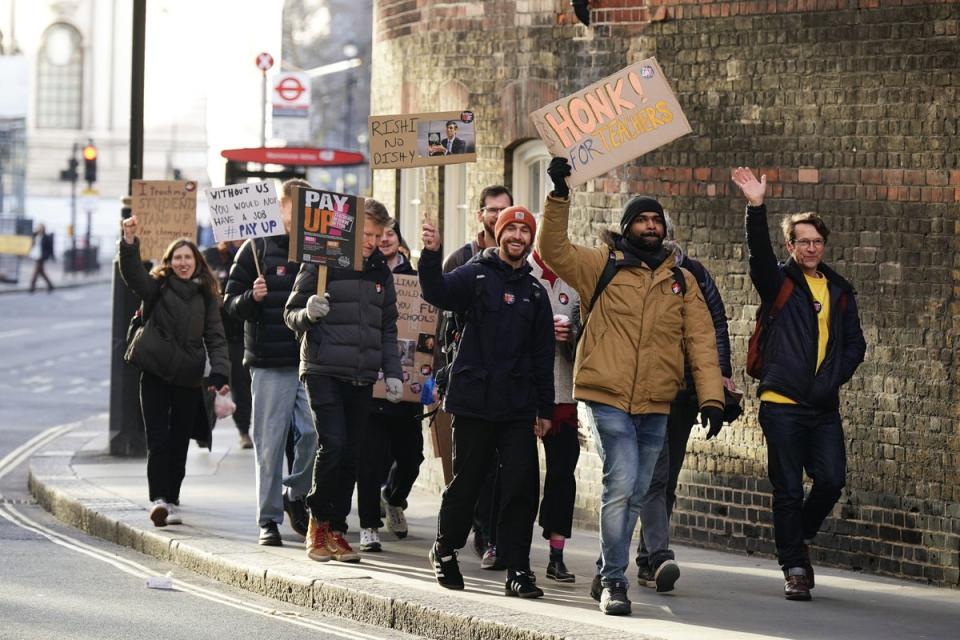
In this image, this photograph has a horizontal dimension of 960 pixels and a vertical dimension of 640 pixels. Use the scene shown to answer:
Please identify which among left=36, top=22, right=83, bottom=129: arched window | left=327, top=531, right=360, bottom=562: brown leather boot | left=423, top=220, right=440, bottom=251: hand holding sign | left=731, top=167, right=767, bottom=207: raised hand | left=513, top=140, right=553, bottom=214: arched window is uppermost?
left=36, top=22, right=83, bottom=129: arched window

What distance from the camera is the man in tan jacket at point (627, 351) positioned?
8.43m

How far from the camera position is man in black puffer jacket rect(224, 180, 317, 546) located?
34.2 feet

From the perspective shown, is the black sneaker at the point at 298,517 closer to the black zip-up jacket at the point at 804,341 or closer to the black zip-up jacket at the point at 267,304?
the black zip-up jacket at the point at 267,304

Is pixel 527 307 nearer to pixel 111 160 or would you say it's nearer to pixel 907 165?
pixel 907 165

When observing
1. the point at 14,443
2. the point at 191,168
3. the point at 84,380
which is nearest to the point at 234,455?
the point at 14,443

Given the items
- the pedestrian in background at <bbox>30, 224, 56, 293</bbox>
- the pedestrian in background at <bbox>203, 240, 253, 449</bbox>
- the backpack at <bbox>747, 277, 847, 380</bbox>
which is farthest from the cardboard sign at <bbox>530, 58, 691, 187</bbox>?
the pedestrian in background at <bbox>30, 224, 56, 293</bbox>

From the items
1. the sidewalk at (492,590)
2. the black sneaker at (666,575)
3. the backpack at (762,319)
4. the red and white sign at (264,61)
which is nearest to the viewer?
the sidewalk at (492,590)

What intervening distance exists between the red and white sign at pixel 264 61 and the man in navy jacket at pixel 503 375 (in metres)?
29.6

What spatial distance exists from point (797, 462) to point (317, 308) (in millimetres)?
2636

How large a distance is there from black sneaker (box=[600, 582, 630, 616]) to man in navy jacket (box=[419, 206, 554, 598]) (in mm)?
524

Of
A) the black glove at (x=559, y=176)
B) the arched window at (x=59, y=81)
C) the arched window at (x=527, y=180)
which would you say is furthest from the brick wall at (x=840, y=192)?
the arched window at (x=59, y=81)

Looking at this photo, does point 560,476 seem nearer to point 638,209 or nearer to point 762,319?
point 762,319

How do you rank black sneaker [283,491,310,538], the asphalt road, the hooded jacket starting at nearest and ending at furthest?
the asphalt road → the hooded jacket → black sneaker [283,491,310,538]

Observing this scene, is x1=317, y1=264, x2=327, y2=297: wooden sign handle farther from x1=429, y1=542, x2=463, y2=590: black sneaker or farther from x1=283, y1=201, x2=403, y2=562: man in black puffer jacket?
x1=429, y1=542, x2=463, y2=590: black sneaker
